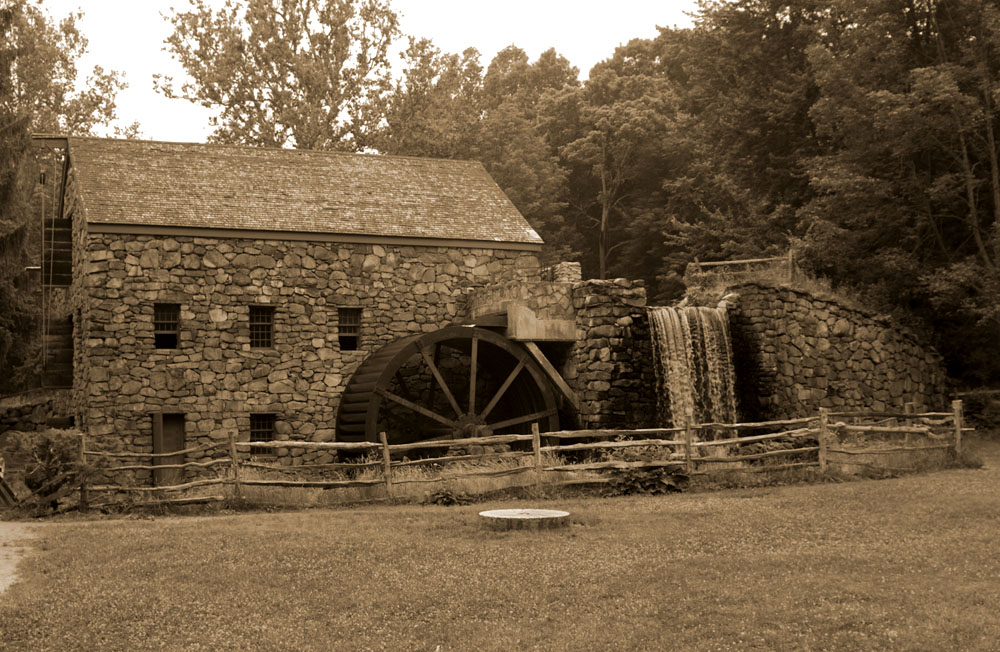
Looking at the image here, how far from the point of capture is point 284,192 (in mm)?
22297

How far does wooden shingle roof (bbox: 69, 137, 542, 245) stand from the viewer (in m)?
20.7

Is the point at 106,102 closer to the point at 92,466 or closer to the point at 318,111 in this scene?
the point at 318,111

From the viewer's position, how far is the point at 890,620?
7.90m

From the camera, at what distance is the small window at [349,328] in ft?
71.8

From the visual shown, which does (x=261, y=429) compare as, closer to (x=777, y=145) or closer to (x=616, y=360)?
(x=616, y=360)

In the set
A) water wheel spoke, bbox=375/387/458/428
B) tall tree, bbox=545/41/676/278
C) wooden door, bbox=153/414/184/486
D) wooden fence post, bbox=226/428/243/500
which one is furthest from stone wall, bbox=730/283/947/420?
tall tree, bbox=545/41/676/278

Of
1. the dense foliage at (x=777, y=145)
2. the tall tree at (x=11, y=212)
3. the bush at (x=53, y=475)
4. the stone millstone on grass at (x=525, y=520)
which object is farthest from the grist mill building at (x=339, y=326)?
the stone millstone on grass at (x=525, y=520)

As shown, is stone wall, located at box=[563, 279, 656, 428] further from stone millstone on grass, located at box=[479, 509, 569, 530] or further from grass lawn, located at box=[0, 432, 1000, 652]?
stone millstone on grass, located at box=[479, 509, 569, 530]

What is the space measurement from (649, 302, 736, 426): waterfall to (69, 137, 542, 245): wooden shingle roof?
4327 millimetres

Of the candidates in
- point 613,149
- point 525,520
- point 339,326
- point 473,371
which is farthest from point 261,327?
point 613,149

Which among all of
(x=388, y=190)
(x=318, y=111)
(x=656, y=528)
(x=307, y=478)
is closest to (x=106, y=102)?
(x=318, y=111)

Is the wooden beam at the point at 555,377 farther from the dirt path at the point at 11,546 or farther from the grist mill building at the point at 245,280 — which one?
the dirt path at the point at 11,546

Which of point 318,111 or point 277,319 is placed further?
point 318,111

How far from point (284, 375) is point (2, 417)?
8537mm
